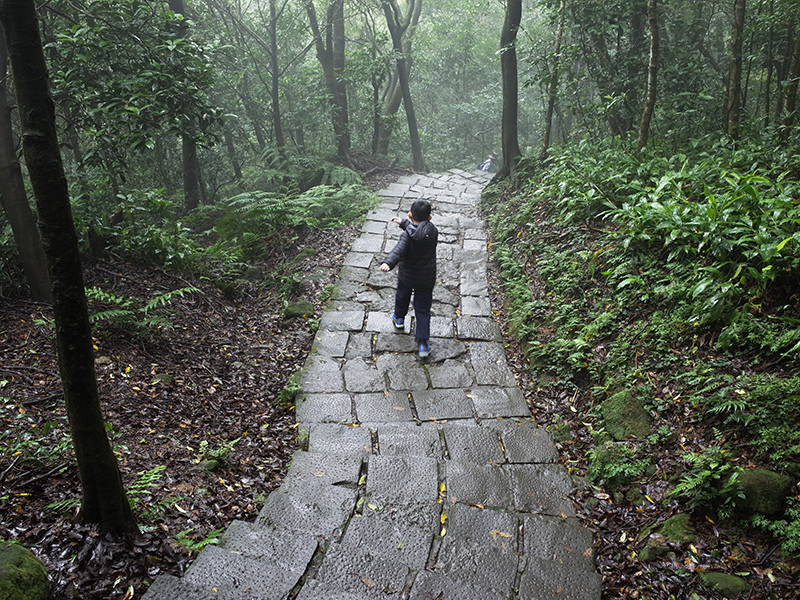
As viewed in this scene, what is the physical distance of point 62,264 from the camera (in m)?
1.92

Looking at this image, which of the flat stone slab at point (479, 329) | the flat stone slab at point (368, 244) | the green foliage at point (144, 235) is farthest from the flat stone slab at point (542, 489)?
the flat stone slab at point (368, 244)

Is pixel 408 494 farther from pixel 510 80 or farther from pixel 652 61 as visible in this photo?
pixel 510 80

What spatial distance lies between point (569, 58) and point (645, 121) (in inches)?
131

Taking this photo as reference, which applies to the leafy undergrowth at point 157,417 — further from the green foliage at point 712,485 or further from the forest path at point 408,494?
the green foliage at point 712,485

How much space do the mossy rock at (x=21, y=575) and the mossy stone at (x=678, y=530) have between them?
304 centimetres

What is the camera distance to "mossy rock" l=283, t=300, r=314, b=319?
602 cm

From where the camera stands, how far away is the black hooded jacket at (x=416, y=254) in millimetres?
4980

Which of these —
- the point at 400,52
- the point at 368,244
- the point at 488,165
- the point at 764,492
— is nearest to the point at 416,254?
the point at 368,244

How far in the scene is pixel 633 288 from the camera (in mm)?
4902

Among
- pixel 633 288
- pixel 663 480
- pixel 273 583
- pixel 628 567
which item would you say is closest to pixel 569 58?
pixel 633 288

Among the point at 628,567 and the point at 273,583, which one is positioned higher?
the point at 273,583

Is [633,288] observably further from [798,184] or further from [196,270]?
[196,270]

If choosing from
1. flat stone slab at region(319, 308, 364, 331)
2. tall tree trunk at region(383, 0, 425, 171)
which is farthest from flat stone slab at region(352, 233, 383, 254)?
tall tree trunk at region(383, 0, 425, 171)

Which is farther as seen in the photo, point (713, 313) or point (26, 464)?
point (713, 313)
